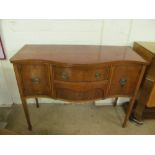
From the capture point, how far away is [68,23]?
1.41 m

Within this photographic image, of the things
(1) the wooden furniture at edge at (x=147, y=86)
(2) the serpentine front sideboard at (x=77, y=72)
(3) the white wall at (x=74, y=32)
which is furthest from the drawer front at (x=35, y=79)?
(1) the wooden furniture at edge at (x=147, y=86)

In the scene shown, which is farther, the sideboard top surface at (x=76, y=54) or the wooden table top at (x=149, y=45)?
the wooden table top at (x=149, y=45)

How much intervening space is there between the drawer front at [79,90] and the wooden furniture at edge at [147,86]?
47cm

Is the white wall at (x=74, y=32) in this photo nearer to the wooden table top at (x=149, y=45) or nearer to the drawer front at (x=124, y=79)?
the wooden table top at (x=149, y=45)

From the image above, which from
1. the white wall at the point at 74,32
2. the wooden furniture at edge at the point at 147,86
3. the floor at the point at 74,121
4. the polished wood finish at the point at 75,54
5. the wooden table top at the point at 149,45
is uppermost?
the white wall at the point at 74,32

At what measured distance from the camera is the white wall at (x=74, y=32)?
141 centimetres

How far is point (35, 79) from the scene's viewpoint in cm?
119

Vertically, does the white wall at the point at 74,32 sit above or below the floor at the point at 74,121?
above

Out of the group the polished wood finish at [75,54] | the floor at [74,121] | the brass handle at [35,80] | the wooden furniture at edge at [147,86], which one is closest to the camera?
the polished wood finish at [75,54]

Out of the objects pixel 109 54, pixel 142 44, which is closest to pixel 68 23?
pixel 109 54

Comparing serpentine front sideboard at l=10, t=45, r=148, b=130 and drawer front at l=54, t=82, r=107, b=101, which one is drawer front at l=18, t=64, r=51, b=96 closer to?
serpentine front sideboard at l=10, t=45, r=148, b=130

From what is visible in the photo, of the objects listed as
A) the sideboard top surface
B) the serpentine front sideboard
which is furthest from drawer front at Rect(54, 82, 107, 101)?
the sideboard top surface

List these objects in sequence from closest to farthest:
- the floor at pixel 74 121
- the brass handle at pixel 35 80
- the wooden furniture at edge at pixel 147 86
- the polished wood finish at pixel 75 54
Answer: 1. the polished wood finish at pixel 75 54
2. the brass handle at pixel 35 80
3. the wooden furniture at edge at pixel 147 86
4. the floor at pixel 74 121

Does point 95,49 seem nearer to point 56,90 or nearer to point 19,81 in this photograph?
point 56,90
